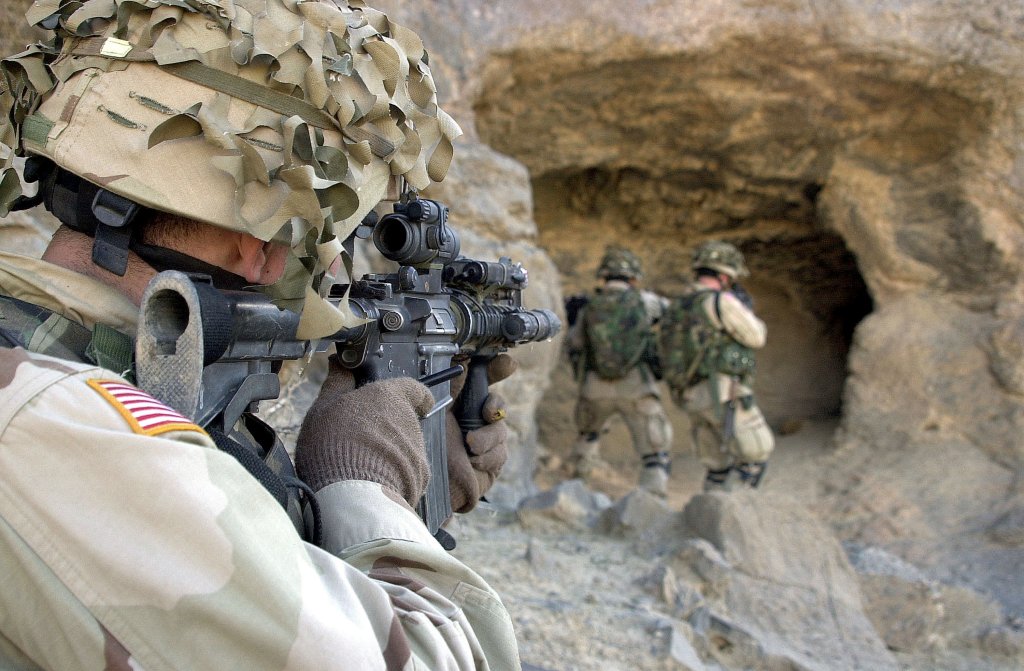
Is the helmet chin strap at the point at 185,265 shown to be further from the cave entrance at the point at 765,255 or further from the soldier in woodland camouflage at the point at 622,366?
the cave entrance at the point at 765,255

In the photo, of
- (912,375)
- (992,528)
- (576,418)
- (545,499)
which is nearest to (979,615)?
(992,528)

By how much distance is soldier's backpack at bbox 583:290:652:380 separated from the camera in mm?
6031

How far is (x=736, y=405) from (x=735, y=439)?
0.77 ft

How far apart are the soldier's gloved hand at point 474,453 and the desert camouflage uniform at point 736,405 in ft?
12.5

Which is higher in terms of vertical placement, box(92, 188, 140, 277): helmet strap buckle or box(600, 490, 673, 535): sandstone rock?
box(92, 188, 140, 277): helmet strap buckle

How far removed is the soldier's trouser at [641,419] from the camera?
6.14 metres

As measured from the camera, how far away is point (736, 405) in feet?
18.5

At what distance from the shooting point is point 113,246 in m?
0.99

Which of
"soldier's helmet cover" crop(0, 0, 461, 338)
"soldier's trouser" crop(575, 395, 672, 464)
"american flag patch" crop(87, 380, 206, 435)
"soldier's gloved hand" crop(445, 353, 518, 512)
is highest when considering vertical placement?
"soldier's helmet cover" crop(0, 0, 461, 338)

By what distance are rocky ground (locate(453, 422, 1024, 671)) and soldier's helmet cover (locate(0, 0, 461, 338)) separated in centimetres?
202

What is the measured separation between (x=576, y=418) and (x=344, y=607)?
578cm

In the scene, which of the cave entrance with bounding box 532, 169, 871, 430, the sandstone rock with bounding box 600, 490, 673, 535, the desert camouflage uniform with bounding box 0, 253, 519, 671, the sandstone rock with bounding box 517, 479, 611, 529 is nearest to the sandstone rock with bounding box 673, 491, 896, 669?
the sandstone rock with bounding box 600, 490, 673, 535

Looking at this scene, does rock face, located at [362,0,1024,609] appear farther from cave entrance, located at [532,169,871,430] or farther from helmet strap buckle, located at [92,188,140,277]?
helmet strap buckle, located at [92,188,140,277]

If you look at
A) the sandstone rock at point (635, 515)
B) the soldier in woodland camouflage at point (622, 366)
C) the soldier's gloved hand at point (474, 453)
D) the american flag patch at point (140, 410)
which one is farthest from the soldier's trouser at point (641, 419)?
the american flag patch at point (140, 410)
